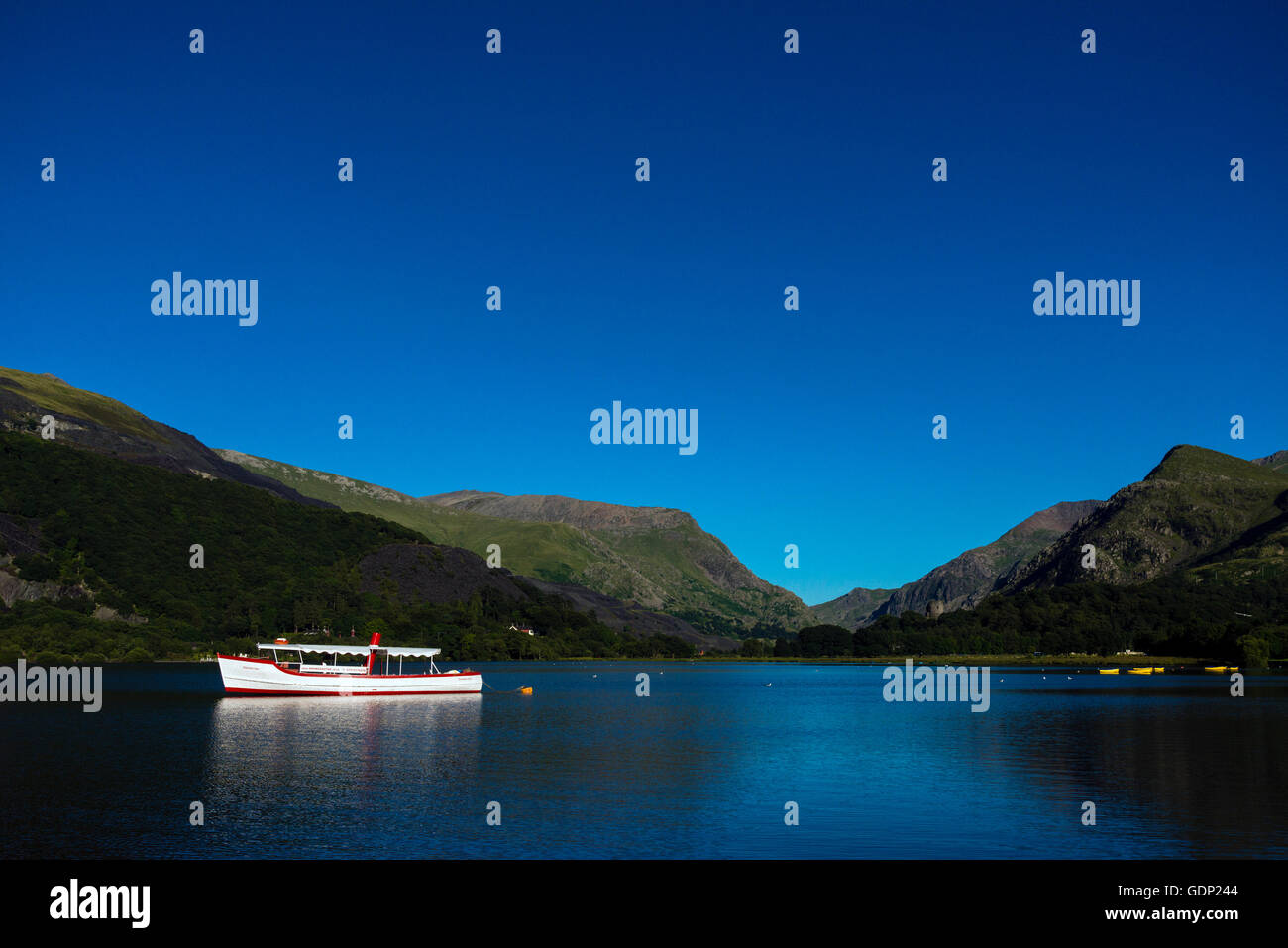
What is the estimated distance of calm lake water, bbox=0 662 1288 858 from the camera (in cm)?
4572

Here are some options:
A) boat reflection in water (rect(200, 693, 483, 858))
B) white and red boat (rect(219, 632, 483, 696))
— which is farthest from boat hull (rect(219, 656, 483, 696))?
boat reflection in water (rect(200, 693, 483, 858))

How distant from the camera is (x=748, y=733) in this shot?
107625mm

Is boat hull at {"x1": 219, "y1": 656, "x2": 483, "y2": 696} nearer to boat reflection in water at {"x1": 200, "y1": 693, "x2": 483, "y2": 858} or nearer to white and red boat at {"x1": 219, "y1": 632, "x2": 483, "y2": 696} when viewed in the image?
white and red boat at {"x1": 219, "y1": 632, "x2": 483, "y2": 696}

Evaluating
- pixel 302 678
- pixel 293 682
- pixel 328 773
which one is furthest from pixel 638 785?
pixel 293 682

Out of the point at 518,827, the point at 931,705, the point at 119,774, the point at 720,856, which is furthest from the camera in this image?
the point at 931,705

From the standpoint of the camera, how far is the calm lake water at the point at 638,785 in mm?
45719

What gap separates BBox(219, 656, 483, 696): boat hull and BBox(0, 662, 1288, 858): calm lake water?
38.3 metres

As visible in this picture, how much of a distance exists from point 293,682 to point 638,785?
122 metres

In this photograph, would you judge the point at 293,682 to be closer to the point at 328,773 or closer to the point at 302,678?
the point at 302,678
